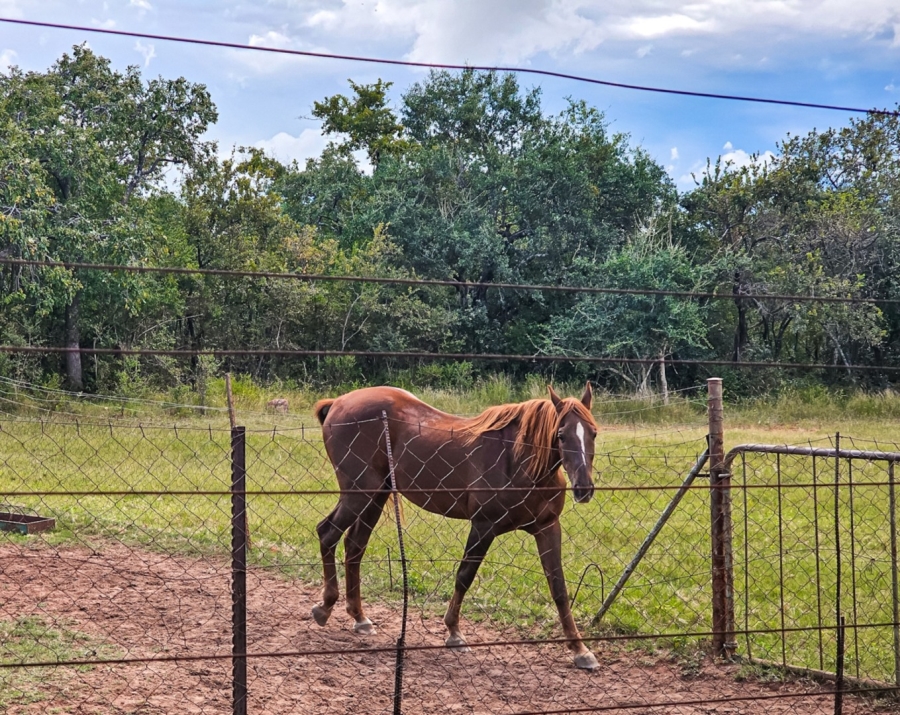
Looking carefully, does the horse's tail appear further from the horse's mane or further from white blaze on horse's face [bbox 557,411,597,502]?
white blaze on horse's face [bbox 557,411,597,502]

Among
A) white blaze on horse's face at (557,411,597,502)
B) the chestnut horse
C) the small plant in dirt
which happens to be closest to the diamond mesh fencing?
white blaze on horse's face at (557,411,597,502)

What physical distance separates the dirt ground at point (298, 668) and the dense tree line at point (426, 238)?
39.7 ft

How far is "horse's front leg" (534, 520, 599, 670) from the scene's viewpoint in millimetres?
5273

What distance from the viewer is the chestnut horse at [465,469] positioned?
17.6 feet

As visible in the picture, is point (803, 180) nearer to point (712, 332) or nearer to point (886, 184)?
point (886, 184)

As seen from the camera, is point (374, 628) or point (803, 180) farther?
point (803, 180)

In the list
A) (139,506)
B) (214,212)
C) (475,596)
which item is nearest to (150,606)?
(475,596)

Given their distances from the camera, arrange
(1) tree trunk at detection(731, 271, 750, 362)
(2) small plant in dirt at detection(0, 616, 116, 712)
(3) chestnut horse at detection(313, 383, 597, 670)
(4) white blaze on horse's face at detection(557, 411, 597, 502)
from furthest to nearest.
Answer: (1) tree trunk at detection(731, 271, 750, 362)
(3) chestnut horse at detection(313, 383, 597, 670)
(4) white blaze on horse's face at detection(557, 411, 597, 502)
(2) small plant in dirt at detection(0, 616, 116, 712)

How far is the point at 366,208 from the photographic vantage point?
23859 mm

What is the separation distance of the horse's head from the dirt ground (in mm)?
1145

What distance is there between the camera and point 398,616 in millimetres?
6203

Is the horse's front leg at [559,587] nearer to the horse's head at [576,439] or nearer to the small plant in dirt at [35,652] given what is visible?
the horse's head at [576,439]

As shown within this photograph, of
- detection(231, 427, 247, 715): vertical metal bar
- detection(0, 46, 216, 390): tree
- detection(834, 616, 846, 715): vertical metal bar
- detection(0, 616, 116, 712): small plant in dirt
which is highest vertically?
detection(0, 46, 216, 390): tree

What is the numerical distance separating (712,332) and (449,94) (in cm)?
1027
